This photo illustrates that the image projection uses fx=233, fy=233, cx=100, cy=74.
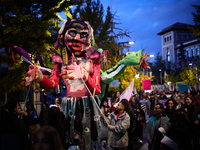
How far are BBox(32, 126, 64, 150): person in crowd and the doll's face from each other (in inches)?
143

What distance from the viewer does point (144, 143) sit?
27.4ft

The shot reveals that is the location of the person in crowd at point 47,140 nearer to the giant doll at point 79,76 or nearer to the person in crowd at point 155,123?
the giant doll at point 79,76

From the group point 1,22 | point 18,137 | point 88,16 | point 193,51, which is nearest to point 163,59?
point 193,51

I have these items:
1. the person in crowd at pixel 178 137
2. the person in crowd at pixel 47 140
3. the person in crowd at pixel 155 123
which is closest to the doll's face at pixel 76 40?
the person in crowd at pixel 155 123

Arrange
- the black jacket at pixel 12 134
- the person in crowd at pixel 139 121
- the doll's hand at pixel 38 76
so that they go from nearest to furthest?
the black jacket at pixel 12 134 → the doll's hand at pixel 38 76 → the person in crowd at pixel 139 121

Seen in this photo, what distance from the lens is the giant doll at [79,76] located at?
4793mm

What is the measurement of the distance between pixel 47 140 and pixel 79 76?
8.89 feet

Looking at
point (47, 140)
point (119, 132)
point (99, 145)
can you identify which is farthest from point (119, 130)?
point (47, 140)

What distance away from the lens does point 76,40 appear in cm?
535

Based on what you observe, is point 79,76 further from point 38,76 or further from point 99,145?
point 99,145

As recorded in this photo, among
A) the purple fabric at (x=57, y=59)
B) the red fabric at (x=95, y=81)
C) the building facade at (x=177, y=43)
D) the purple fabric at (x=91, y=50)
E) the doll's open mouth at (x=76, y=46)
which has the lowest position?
the red fabric at (x=95, y=81)

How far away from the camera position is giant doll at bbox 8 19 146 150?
15.7 ft

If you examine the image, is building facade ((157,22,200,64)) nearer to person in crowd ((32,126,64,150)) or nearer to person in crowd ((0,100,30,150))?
person in crowd ((0,100,30,150))

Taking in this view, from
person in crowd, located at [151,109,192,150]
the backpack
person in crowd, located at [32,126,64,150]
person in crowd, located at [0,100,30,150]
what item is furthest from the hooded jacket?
person in crowd, located at [32,126,64,150]
